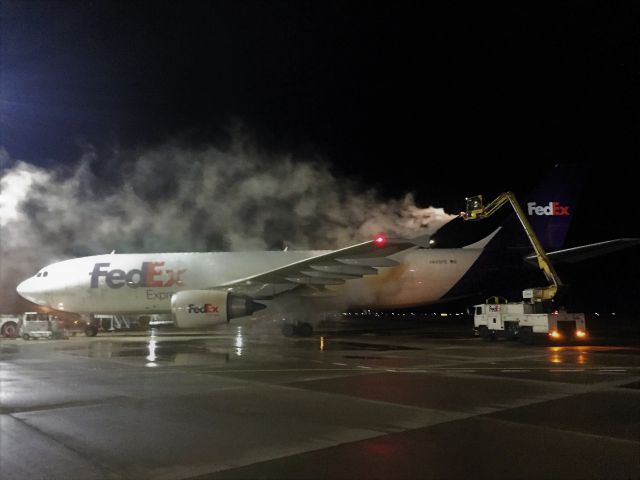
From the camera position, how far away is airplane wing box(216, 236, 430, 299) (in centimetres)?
2177

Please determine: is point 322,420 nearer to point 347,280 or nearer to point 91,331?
point 347,280

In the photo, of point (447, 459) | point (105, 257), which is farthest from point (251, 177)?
Answer: point (447, 459)

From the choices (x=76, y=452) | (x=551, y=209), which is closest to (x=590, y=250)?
(x=551, y=209)

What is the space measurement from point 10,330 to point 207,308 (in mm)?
14191

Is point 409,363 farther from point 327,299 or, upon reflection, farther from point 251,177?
point 251,177

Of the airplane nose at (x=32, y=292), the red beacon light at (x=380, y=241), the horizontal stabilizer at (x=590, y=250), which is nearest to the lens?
the red beacon light at (x=380, y=241)

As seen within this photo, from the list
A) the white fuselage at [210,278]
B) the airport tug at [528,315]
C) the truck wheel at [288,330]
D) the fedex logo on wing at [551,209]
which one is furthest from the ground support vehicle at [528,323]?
the truck wheel at [288,330]

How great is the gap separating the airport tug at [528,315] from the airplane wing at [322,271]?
417 centimetres

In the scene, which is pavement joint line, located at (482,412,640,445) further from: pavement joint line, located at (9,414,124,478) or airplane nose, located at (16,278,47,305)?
airplane nose, located at (16,278,47,305)

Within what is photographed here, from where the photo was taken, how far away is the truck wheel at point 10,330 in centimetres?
2939

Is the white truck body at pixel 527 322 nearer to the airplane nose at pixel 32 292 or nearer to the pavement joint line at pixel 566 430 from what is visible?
the pavement joint line at pixel 566 430

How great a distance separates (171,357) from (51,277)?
612 inches

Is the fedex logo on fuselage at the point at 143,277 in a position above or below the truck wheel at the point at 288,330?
above

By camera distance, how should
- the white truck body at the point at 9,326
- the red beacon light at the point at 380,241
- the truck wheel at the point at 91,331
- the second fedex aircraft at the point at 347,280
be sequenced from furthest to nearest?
the white truck body at the point at 9,326 → the truck wheel at the point at 91,331 → the second fedex aircraft at the point at 347,280 → the red beacon light at the point at 380,241
